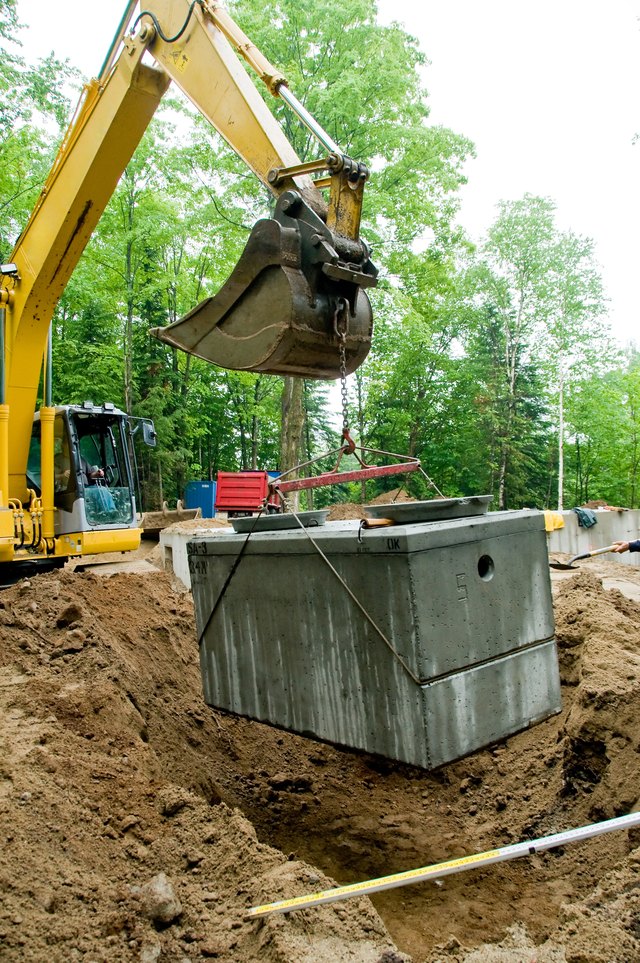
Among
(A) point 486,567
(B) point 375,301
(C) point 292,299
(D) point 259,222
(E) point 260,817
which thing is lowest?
(E) point 260,817

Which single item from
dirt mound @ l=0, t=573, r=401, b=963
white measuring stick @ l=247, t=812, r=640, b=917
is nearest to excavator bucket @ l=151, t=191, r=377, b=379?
dirt mound @ l=0, t=573, r=401, b=963

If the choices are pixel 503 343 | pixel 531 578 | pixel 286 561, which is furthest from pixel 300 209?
pixel 503 343

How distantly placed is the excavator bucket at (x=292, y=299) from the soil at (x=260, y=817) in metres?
2.26

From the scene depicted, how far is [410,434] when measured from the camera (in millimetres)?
32906

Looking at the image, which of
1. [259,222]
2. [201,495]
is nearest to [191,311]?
[259,222]

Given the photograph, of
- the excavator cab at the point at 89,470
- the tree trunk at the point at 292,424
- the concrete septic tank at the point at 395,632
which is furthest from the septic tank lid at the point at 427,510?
the tree trunk at the point at 292,424

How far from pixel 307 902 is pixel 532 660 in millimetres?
1502

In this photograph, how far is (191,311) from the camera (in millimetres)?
3994

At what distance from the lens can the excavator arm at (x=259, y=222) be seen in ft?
12.1

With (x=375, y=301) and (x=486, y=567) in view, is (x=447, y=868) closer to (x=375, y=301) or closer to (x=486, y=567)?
(x=486, y=567)

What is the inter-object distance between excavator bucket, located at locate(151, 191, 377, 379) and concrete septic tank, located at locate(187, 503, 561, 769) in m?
0.92

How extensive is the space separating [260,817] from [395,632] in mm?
2213

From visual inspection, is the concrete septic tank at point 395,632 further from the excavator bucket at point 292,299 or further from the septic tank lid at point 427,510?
the excavator bucket at point 292,299

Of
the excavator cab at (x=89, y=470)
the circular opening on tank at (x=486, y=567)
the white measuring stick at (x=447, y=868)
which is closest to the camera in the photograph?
the white measuring stick at (x=447, y=868)
